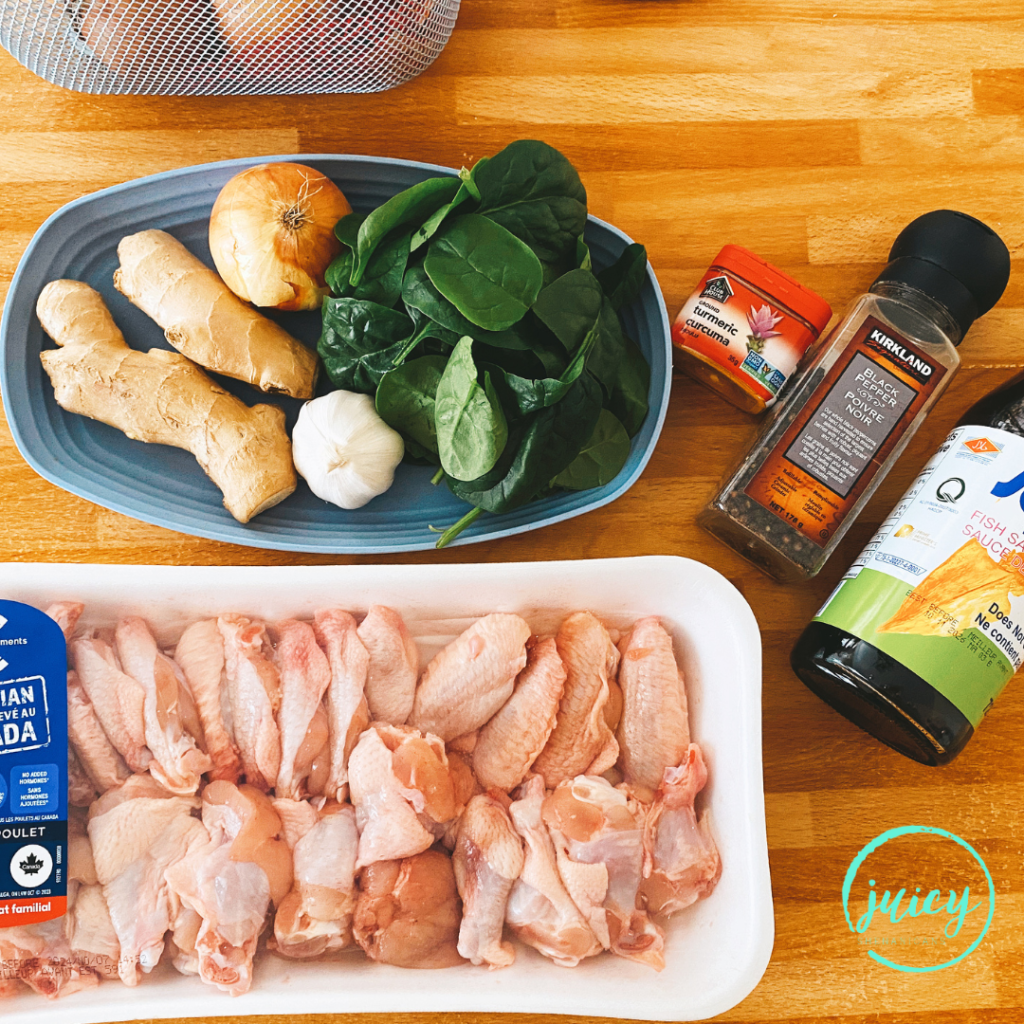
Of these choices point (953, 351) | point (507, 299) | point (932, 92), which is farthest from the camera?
point (932, 92)

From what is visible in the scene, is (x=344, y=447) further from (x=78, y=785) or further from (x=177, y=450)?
(x=78, y=785)

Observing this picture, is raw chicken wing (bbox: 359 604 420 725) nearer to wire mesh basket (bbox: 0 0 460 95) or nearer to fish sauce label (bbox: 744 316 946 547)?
fish sauce label (bbox: 744 316 946 547)

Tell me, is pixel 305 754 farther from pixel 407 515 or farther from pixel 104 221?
pixel 104 221

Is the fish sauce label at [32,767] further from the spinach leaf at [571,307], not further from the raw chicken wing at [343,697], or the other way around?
the spinach leaf at [571,307]

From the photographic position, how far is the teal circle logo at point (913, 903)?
94 cm

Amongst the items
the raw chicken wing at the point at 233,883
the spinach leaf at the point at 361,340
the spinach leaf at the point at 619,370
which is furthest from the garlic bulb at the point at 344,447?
the raw chicken wing at the point at 233,883

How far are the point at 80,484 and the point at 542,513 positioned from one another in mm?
520

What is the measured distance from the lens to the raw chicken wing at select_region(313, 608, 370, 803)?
828 mm

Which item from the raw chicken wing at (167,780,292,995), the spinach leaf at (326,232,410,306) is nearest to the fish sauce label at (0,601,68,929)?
the raw chicken wing at (167,780,292,995)

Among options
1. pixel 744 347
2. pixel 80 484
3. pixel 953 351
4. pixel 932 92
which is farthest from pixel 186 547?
pixel 932 92

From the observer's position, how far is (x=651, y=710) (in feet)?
2.83

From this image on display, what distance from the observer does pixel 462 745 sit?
875 mm

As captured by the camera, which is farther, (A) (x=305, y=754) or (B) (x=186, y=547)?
(B) (x=186, y=547)

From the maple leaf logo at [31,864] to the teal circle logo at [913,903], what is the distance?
0.89 metres
